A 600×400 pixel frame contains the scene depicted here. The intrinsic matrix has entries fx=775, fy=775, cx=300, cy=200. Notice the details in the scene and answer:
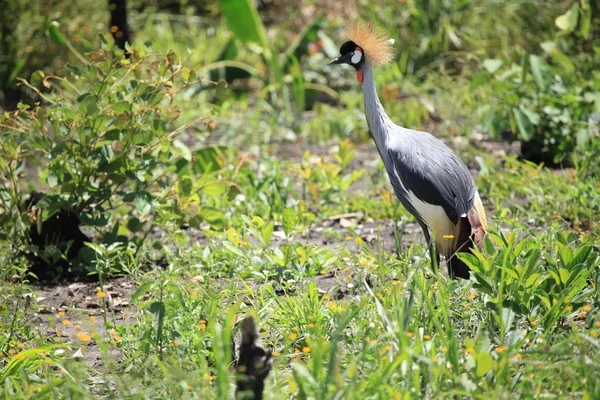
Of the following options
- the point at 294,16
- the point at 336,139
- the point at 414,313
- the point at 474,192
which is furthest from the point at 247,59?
the point at 414,313

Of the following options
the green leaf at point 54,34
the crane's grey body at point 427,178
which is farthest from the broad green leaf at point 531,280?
the green leaf at point 54,34

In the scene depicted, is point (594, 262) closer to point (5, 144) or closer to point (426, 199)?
point (426, 199)

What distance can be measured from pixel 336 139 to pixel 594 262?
3.69 m

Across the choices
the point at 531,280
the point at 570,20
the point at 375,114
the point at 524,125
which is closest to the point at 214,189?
the point at 375,114

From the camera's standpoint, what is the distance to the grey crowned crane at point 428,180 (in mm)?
3695

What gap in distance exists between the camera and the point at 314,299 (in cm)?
332

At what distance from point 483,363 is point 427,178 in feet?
4.41

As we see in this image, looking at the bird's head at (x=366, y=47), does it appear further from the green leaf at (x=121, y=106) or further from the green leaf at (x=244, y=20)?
the green leaf at (x=244, y=20)

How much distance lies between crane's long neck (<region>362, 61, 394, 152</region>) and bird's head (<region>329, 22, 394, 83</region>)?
0.05 meters

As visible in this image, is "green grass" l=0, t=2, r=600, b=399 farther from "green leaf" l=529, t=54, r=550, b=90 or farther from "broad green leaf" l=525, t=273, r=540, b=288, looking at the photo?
"green leaf" l=529, t=54, r=550, b=90

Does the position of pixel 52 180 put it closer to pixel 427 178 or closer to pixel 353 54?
pixel 353 54

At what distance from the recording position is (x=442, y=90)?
710 centimetres

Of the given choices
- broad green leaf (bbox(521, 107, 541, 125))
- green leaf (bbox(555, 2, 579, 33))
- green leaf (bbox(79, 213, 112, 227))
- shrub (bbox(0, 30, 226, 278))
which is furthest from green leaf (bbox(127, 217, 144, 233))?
green leaf (bbox(555, 2, 579, 33))

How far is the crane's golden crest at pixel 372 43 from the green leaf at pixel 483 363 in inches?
77.0
